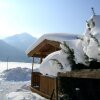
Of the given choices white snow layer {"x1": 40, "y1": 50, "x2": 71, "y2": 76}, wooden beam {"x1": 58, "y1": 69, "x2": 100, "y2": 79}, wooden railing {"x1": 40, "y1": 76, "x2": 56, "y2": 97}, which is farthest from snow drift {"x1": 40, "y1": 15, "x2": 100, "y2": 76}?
wooden railing {"x1": 40, "y1": 76, "x2": 56, "y2": 97}

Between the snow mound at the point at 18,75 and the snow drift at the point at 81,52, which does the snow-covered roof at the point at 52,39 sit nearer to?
the snow drift at the point at 81,52

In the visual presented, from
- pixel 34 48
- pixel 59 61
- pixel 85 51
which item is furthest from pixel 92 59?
pixel 34 48

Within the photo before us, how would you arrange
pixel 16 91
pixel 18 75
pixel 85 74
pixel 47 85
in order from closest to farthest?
1. pixel 85 74
2. pixel 47 85
3. pixel 16 91
4. pixel 18 75

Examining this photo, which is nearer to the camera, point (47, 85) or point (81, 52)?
point (81, 52)

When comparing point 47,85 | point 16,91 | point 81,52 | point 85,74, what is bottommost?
point 16,91

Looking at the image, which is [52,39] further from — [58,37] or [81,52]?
[81,52]

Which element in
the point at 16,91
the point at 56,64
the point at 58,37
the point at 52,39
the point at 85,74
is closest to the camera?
the point at 85,74

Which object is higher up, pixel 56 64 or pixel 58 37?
pixel 58 37

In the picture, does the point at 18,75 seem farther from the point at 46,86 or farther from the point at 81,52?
the point at 81,52

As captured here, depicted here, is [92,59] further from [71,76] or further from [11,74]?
[11,74]

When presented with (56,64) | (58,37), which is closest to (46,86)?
(58,37)

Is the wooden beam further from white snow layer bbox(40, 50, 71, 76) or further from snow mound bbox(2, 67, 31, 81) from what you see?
snow mound bbox(2, 67, 31, 81)

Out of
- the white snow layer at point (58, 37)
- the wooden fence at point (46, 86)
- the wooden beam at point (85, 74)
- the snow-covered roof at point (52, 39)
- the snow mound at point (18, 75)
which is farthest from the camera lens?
the snow mound at point (18, 75)

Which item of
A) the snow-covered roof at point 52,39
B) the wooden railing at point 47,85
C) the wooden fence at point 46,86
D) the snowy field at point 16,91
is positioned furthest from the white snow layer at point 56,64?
the wooden railing at point 47,85
